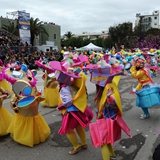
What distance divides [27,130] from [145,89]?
291 centimetres

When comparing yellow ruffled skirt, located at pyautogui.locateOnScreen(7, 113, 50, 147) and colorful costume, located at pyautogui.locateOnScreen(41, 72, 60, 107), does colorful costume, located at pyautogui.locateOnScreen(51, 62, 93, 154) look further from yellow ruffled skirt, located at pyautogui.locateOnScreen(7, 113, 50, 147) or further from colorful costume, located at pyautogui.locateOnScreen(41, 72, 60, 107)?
colorful costume, located at pyautogui.locateOnScreen(41, 72, 60, 107)

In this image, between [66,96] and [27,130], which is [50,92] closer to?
[27,130]

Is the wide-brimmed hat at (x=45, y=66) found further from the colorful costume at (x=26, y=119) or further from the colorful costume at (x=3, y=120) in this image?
the colorful costume at (x=26, y=119)

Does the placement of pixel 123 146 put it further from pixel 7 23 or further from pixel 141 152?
pixel 7 23

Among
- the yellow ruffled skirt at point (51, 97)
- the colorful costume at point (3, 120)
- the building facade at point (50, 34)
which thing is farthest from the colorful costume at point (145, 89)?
the building facade at point (50, 34)

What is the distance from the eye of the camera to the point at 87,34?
11931 centimetres

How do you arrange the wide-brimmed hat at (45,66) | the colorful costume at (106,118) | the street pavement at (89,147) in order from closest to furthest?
the colorful costume at (106,118) < the street pavement at (89,147) < the wide-brimmed hat at (45,66)

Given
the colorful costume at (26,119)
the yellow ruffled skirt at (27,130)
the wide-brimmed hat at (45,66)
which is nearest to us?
the colorful costume at (26,119)

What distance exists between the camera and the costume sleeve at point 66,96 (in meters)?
3.29

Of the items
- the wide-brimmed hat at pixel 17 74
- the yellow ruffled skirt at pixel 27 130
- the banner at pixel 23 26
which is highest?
the banner at pixel 23 26

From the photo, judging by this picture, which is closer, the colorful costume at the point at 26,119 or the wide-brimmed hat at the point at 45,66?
the colorful costume at the point at 26,119

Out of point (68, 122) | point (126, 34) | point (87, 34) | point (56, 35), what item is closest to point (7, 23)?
point (56, 35)

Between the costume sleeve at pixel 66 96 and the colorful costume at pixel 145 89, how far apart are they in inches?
94.4

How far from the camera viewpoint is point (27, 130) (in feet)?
12.6
